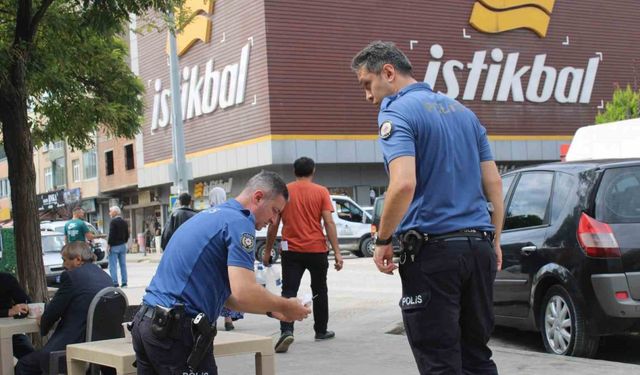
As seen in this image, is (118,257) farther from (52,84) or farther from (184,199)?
(184,199)

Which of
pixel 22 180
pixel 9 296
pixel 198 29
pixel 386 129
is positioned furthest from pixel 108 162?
pixel 386 129

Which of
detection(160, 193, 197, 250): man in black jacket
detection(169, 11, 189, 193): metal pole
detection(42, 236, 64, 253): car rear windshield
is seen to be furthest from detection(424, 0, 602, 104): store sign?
detection(160, 193, 197, 250): man in black jacket

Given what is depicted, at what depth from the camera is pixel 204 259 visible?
3934 mm

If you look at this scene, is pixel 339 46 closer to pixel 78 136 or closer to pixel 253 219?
pixel 78 136

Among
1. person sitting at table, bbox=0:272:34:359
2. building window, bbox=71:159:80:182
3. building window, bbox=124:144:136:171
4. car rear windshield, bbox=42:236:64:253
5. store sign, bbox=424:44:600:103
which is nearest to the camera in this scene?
person sitting at table, bbox=0:272:34:359

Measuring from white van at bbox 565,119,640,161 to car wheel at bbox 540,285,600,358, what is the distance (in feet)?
11.3

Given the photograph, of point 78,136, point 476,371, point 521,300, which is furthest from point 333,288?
point 476,371

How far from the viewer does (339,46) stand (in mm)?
36281

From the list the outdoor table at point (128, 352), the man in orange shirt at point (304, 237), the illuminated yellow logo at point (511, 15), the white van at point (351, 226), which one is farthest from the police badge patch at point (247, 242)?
the illuminated yellow logo at point (511, 15)

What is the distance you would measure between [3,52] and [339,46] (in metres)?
28.5

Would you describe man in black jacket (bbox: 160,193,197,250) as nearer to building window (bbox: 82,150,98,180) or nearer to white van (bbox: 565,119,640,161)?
white van (bbox: 565,119,640,161)

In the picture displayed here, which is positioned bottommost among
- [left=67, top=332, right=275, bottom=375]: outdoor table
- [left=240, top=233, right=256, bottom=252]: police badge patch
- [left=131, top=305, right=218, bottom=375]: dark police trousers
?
[left=67, top=332, right=275, bottom=375]: outdoor table

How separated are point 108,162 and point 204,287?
48.9 metres

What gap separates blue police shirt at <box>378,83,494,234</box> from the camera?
404cm
